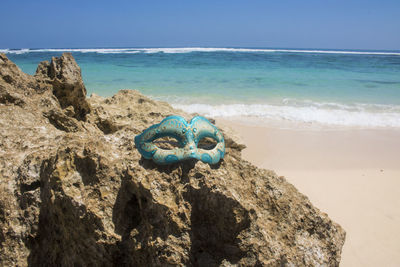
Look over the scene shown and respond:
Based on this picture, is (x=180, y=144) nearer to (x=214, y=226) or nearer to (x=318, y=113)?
(x=214, y=226)

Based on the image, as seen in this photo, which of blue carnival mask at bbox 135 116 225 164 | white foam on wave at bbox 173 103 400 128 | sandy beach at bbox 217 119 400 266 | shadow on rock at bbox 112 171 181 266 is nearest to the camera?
shadow on rock at bbox 112 171 181 266

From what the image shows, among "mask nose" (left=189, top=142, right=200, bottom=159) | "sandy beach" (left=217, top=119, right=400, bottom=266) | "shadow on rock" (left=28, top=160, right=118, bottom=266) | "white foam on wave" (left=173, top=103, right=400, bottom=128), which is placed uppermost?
"mask nose" (left=189, top=142, right=200, bottom=159)

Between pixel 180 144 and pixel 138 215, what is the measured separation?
0.50m

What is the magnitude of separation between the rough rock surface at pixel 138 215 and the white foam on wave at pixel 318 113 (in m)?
5.64

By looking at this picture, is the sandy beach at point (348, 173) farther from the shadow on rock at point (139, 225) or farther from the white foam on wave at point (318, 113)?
the shadow on rock at point (139, 225)

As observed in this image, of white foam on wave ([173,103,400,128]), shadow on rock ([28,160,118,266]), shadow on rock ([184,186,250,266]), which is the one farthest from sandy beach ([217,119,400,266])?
shadow on rock ([28,160,118,266])

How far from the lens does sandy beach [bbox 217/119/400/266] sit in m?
3.09

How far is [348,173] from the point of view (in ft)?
14.5

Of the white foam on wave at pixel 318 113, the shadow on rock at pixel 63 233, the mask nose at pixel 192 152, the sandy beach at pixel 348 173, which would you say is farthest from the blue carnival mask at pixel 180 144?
the white foam on wave at pixel 318 113

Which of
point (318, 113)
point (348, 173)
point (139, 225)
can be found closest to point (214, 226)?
point (139, 225)

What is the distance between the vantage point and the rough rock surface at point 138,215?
1.61 m

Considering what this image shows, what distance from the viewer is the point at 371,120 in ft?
23.4

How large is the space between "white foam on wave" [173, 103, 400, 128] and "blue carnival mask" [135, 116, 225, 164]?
5730mm

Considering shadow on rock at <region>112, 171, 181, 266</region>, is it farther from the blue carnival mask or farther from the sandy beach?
the sandy beach
